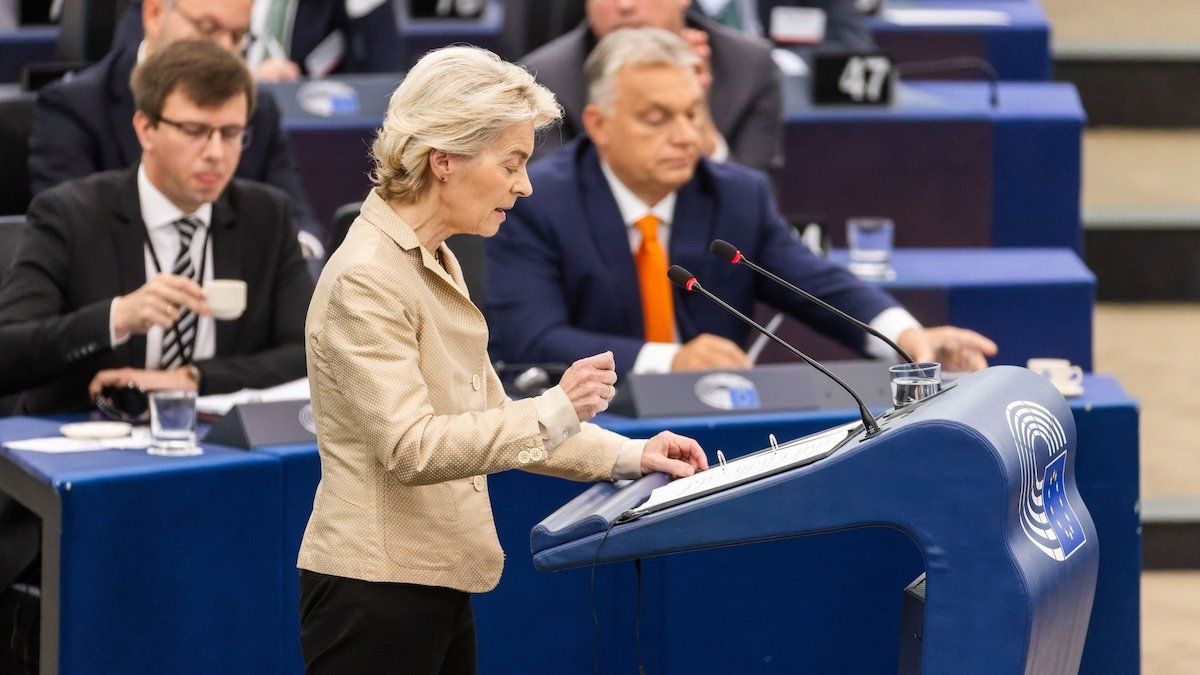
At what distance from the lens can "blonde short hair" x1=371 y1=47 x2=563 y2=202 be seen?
1786 mm

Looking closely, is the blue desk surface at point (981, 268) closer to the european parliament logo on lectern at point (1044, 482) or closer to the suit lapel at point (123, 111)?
the suit lapel at point (123, 111)

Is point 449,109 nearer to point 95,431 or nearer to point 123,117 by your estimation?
point 95,431

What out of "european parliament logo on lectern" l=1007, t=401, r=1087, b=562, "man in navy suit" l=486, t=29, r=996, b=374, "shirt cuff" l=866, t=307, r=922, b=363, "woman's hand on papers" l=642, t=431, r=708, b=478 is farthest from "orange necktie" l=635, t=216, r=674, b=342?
"european parliament logo on lectern" l=1007, t=401, r=1087, b=562

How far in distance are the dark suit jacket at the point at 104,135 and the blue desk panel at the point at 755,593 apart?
5.01ft

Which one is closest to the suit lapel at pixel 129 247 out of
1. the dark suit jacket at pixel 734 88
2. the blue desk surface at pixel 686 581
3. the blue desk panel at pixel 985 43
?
the blue desk surface at pixel 686 581

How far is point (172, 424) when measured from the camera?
2.50 m

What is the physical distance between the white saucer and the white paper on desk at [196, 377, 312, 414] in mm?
156

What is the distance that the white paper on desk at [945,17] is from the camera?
5637 mm

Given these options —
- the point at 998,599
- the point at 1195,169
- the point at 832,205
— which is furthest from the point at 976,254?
the point at 998,599

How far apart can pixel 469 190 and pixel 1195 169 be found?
13.5ft

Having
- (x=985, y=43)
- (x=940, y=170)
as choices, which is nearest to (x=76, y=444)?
(x=940, y=170)

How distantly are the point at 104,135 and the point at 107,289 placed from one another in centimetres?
102

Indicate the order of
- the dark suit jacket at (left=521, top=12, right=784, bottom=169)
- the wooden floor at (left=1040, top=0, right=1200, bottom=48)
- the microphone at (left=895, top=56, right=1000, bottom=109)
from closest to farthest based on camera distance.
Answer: the dark suit jacket at (left=521, top=12, right=784, bottom=169), the microphone at (left=895, top=56, right=1000, bottom=109), the wooden floor at (left=1040, top=0, right=1200, bottom=48)

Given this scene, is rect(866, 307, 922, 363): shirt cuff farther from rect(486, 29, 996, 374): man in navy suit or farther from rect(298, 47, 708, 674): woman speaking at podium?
rect(298, 47, 708, 674): woman speaking at podium
